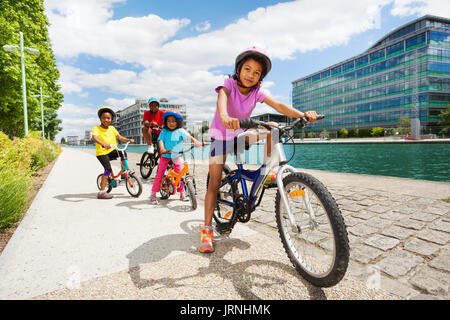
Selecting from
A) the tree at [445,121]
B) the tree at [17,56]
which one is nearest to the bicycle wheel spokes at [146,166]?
the tree at [17,56]

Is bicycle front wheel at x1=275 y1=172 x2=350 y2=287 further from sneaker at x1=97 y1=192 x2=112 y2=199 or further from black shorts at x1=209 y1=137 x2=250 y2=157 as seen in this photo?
sneaker at x1=97 y1=192 x2=112 y2=199

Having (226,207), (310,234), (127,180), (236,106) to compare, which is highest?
(236,106)

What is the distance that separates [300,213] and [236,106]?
3.97 ft

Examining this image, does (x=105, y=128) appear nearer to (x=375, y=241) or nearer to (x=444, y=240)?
(x=375, y=241)

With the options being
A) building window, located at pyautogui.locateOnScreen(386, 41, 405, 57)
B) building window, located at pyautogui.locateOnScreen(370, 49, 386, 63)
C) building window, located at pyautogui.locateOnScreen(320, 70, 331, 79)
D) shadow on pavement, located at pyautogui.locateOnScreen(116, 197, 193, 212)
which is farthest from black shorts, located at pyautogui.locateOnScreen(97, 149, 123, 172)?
building window, located at pyautogui.locateOnScreen(320, 70, 331, 79)

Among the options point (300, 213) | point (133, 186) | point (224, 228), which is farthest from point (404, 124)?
point (300, 213)

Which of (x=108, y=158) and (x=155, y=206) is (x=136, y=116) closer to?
(x=108, y=158)

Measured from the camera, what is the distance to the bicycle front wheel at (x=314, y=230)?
1687 mm

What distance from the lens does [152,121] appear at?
22.9ft

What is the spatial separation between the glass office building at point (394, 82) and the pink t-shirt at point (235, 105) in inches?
2604

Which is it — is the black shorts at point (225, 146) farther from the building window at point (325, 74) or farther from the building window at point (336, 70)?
the building window at point (325, 74)

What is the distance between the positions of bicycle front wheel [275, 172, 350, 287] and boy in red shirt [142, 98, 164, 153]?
5.48m

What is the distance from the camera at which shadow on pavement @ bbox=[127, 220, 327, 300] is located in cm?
197

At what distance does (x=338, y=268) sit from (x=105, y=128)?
206 inches
